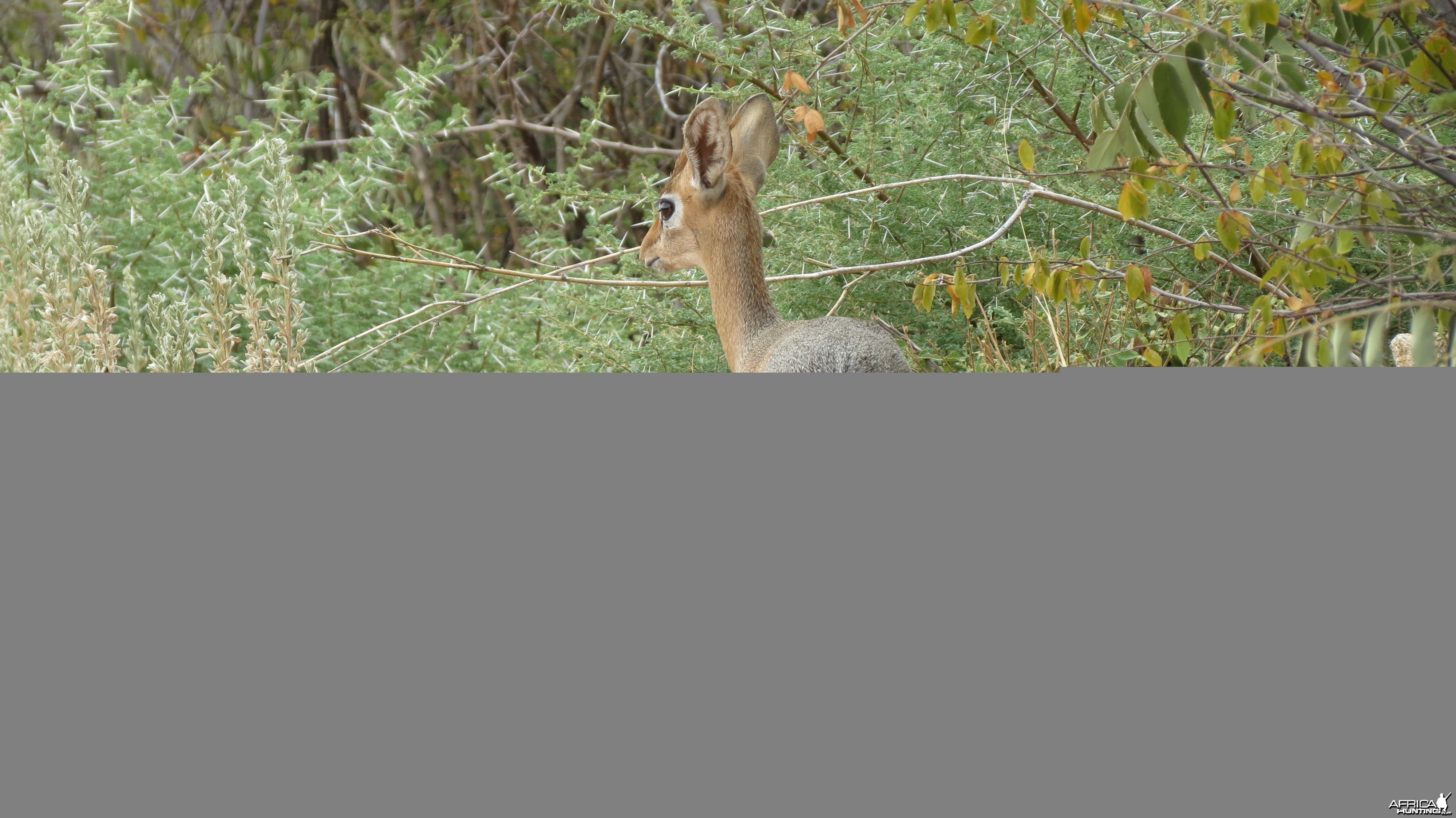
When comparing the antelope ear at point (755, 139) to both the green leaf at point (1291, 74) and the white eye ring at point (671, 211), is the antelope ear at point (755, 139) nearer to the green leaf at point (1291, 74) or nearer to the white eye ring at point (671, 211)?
the white eye ring at point (671, 211)

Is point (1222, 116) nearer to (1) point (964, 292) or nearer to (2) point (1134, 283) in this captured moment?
(2) point (1134, 283)

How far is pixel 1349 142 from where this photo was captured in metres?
2.38

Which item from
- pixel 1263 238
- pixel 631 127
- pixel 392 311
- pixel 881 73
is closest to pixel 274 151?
pixel 392 311

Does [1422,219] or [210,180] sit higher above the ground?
[210,180]

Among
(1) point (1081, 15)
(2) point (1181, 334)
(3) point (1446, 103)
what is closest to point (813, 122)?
(1) point (1081, 15)

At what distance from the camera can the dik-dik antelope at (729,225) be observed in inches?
106

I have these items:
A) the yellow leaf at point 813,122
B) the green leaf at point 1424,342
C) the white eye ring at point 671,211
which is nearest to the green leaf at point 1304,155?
the green leaf at point 1424,342

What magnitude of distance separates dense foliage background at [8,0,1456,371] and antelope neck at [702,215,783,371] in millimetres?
200

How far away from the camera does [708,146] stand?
272 centimetres

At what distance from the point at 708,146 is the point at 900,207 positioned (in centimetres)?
74

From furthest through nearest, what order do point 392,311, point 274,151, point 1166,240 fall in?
point 392,311 < point 1166,240 < point 274,151

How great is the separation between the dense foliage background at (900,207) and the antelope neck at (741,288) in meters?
0.20

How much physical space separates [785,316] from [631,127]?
3702 millimetres

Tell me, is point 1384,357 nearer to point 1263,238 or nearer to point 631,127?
point 1263,238
